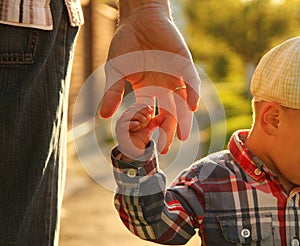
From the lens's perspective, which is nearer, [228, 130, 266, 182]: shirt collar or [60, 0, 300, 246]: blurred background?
[228, 130, 266, 182]: shirt collar

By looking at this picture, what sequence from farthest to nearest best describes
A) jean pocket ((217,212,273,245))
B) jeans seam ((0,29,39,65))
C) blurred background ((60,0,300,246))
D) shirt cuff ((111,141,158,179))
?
blurred background ((60,0,300,246)) → jean pocket ((217,212,273,245)) → shirt cuff ((111,141,158,179)) → jeans seam ((0,29,39,65))

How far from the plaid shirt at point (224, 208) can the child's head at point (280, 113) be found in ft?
0.17

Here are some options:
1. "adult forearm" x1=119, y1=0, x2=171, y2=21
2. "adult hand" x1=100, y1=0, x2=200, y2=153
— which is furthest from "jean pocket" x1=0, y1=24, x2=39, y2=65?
"adult forearm" x1=119, y1=0, x2=171, y2=21

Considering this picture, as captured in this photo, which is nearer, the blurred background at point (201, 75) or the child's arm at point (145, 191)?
the child's arm at point (145, 191)

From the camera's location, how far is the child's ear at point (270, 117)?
2986 millimetres

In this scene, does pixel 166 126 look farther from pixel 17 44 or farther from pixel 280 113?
pixel 280 113

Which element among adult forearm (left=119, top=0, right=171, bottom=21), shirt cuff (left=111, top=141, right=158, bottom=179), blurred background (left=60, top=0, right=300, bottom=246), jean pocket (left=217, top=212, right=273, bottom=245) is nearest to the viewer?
shirt cuff (left=111, top=141, right=158, bottom=179)

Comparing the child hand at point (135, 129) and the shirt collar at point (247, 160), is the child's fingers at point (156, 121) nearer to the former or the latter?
the child hand at point (135, 129)

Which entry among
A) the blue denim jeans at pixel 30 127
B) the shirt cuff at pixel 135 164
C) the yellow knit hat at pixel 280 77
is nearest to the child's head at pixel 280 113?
the yellow knit hat at pixel 280 77

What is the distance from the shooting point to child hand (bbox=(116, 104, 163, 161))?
8.03ft

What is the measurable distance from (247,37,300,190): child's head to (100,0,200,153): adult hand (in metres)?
0.47

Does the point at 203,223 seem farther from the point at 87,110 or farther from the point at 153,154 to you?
the point at 87,110

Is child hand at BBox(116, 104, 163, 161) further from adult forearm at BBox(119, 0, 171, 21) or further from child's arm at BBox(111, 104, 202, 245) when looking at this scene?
adult forearm at BBox(119, 0, 171, 21)

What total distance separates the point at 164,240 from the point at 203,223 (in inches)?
5.8
